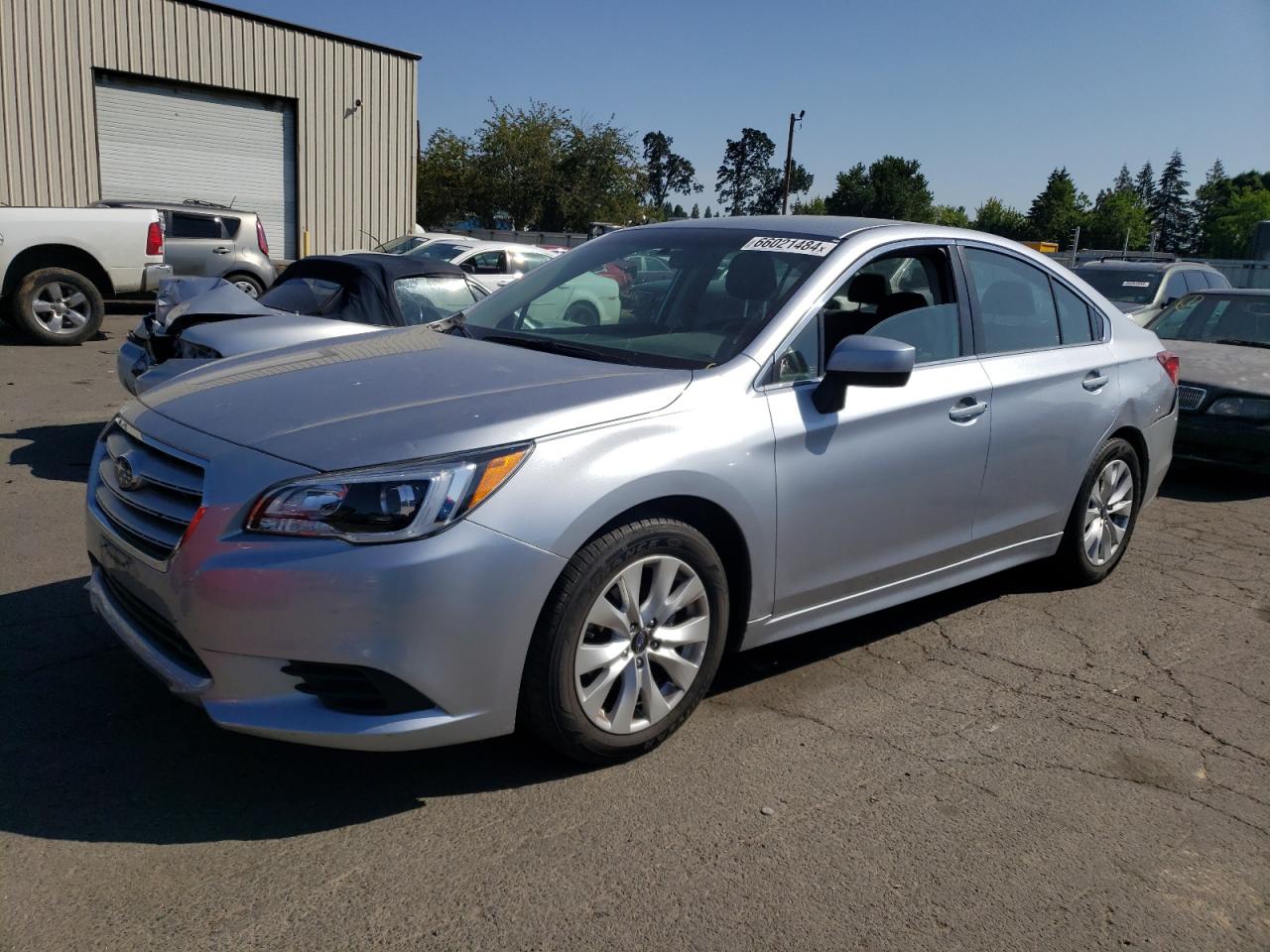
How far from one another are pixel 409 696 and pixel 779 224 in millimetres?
2522

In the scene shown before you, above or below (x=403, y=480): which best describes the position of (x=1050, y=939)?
below

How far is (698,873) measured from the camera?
284 centimetres

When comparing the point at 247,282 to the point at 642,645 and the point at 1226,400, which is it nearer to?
the point at 1226,400

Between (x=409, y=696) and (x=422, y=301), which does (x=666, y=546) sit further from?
(x=422, y=301)

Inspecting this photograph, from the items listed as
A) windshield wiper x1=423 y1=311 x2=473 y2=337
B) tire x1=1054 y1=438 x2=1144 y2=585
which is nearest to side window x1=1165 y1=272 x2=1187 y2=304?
tire x1=1054 y1=438 x2=1144 y2=585

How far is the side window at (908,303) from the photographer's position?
4.30 metres

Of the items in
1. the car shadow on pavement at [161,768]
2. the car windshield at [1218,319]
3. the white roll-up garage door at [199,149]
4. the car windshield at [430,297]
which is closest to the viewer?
the car shadow on pavement at [161,768]

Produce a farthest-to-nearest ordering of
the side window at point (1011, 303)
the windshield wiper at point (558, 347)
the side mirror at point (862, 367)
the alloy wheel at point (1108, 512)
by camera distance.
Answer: the alloy wheel at point (1108, 512), the side window at point (1011, 303), the windshield wiper at point (558, 347), the side mirror at point (862, 367)

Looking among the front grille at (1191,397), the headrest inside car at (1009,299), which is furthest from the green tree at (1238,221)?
the headrest inside car at (1009,299)

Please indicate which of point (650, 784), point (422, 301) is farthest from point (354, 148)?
point (650, 784)

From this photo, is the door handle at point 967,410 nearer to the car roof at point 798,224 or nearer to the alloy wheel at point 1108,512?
the car roof at point 798,224

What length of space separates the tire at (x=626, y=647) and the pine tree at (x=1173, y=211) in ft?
527

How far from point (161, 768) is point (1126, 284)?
1279 centimetres

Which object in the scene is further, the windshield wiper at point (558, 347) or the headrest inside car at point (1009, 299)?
the headrest inside car at point (1009, 299)
